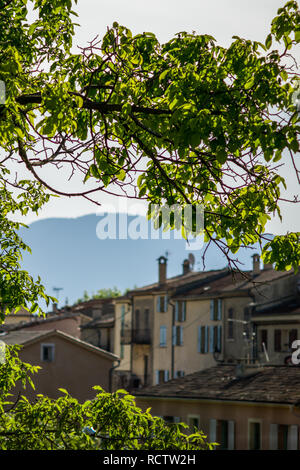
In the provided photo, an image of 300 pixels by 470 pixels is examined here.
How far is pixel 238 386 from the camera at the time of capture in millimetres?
30938

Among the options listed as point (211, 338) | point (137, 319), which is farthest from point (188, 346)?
point (137, 319)

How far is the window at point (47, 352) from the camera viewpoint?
139ft

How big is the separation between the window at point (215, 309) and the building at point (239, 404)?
18434 mm

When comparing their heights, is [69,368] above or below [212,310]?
below

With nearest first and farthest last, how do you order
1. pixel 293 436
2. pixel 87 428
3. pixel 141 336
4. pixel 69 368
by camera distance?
pixel 87 428 < pixel 293 436 < pixel 69 368 < pixel 141 336

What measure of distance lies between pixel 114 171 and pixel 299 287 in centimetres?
4286

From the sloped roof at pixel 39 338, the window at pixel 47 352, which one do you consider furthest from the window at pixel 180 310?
the window at pixel 47 352

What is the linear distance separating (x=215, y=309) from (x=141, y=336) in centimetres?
933

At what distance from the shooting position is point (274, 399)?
27875 millimetres

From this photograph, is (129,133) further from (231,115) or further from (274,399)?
(274,399)

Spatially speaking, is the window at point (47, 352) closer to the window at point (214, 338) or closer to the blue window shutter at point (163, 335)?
the window at point (214, 338)

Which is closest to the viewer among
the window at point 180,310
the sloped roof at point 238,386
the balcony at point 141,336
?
the sloped roof at point 238,386

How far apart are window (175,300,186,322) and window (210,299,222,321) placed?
11.6 ft

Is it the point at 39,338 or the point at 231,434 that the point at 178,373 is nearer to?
the point at 39,338
